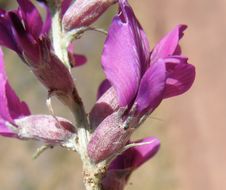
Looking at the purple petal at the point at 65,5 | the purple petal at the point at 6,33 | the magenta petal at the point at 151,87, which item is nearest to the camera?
the magenta petal at the point at 151,87

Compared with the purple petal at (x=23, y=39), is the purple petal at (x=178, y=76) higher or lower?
lower

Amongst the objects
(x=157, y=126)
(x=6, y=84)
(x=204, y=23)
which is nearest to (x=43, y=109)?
(x=157, y=126)

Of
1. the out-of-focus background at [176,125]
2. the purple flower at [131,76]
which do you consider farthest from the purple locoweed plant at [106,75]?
the out-of-focus background at [176,125]

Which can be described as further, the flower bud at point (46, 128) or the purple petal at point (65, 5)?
the purple petal at point (65, 5)

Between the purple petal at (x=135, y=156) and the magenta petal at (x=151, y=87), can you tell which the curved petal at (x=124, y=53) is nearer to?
the magenta petal at (x=151, y=87)

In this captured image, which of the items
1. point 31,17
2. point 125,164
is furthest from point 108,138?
point 31,17

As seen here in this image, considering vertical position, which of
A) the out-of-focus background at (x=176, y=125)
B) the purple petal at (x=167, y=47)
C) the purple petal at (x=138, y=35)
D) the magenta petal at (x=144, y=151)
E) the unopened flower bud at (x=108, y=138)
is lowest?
the out-of-focus background at (x=176, y=125)

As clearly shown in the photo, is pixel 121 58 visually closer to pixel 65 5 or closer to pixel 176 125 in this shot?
pixel 65 5
